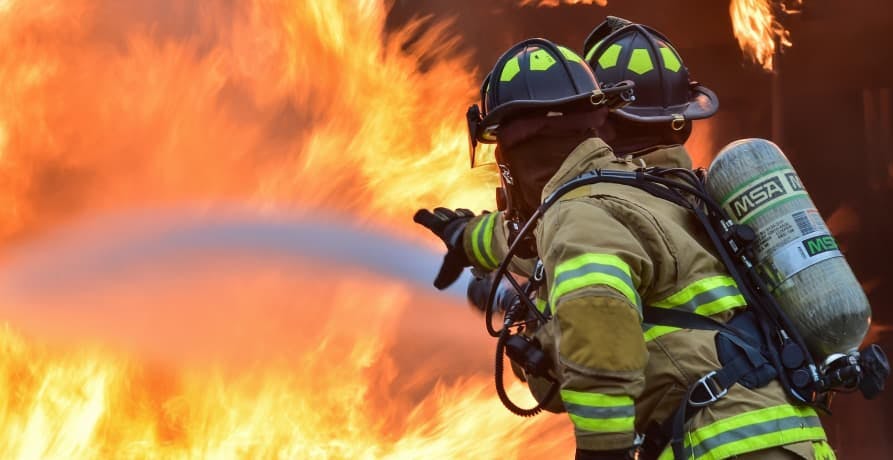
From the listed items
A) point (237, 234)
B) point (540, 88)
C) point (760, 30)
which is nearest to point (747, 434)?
point (540, 88)

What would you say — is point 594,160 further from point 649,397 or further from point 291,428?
point 291,428

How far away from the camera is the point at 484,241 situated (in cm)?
430

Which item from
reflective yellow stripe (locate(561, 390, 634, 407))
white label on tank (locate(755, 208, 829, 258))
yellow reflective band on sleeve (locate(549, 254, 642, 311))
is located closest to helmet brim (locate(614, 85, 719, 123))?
white label on tank (locate(755, 208, 829, 258))

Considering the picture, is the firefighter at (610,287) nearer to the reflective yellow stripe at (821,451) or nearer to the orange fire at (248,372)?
the reflective yellow stripe at (821,451)

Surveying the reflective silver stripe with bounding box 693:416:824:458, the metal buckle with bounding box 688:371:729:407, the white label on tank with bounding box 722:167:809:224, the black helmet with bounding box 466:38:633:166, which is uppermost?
the black helmet with bounding box 466:38:633:166

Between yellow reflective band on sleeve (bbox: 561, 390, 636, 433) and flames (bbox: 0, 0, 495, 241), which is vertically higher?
flames (bbox: 0, 0, 495, 241)

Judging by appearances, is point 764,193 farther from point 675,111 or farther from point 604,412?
point 675,111

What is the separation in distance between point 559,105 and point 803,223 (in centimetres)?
78

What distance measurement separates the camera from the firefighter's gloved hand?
175 inches

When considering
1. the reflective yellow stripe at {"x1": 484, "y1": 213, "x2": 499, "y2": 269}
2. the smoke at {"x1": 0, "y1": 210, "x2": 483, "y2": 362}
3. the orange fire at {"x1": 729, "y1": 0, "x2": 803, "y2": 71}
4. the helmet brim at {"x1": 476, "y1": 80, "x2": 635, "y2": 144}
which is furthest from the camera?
the orange fire at {"x1": 729, "y1": 0, "x2": 803, "y2": 71}

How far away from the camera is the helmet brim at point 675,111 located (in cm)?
398

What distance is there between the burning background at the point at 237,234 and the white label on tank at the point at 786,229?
262 centimetres

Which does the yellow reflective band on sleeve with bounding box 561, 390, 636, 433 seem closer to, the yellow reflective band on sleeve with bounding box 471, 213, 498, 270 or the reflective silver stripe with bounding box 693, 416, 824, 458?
the reflective silver stripe with bounding box 693, 416, 824, 458

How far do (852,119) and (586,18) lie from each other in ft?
5.78
